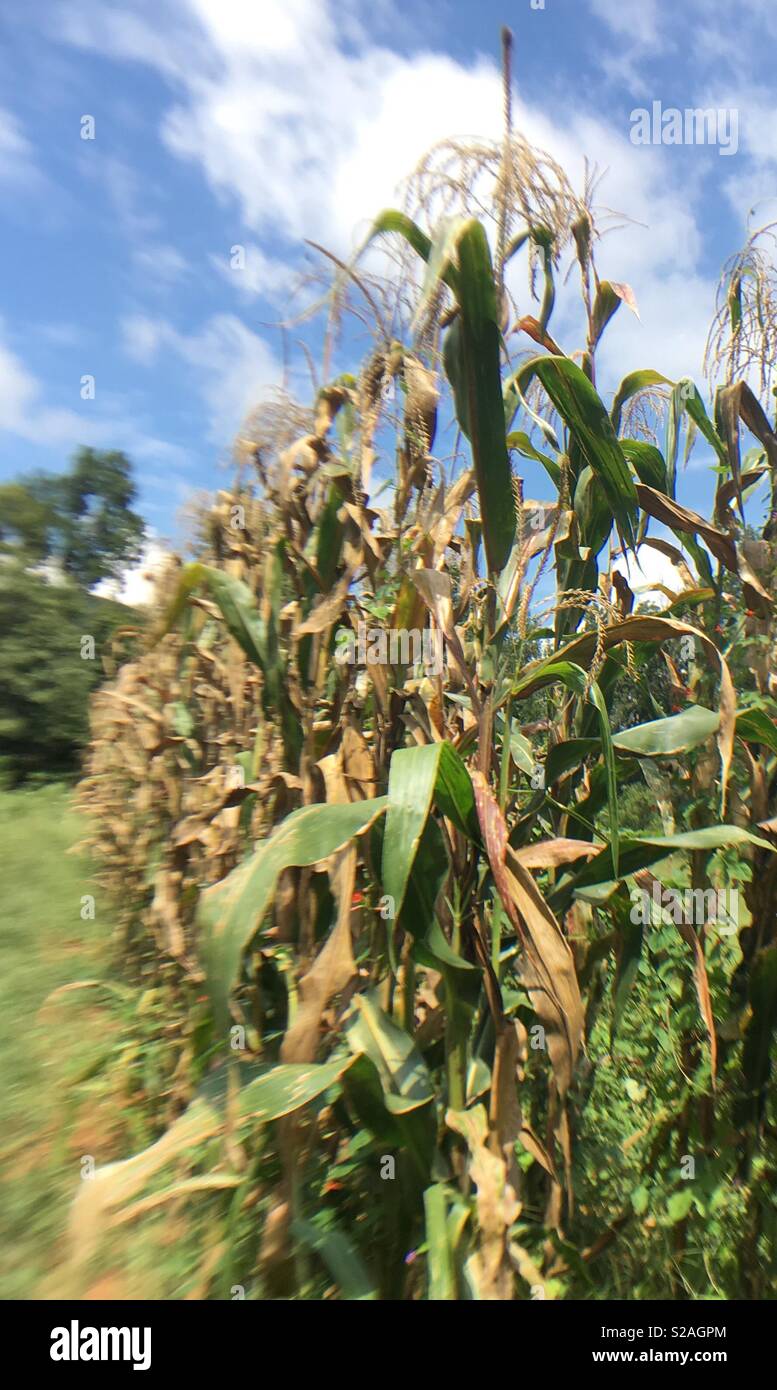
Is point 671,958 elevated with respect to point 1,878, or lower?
elevated

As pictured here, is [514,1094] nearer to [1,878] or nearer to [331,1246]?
[331,1246]

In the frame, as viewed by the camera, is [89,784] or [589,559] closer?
[589,559]

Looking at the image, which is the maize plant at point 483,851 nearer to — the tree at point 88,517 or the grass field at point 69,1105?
the grass field at point 69,1105

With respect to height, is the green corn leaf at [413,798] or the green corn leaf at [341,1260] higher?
the green corn leaf at [413,798]

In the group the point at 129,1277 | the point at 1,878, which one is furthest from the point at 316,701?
the point at 1,878

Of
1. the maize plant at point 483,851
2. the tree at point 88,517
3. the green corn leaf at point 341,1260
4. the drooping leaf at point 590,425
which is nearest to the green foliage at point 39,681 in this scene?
the tree at point 88,517

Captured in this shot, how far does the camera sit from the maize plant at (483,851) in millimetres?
1322

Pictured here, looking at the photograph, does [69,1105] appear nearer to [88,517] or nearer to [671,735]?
[671,735]

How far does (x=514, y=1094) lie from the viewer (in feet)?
4.52

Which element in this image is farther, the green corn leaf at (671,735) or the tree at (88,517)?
the tree at (88,517)

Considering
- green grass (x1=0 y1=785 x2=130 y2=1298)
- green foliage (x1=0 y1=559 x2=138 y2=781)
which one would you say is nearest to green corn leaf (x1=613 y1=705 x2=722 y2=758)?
green grass (x1=0 y1=785 x2=130 y2=1298)

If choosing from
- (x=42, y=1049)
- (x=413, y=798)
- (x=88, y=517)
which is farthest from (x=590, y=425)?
(x=88, y=517)

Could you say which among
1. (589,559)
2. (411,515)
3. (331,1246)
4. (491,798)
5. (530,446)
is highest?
(530,446)
